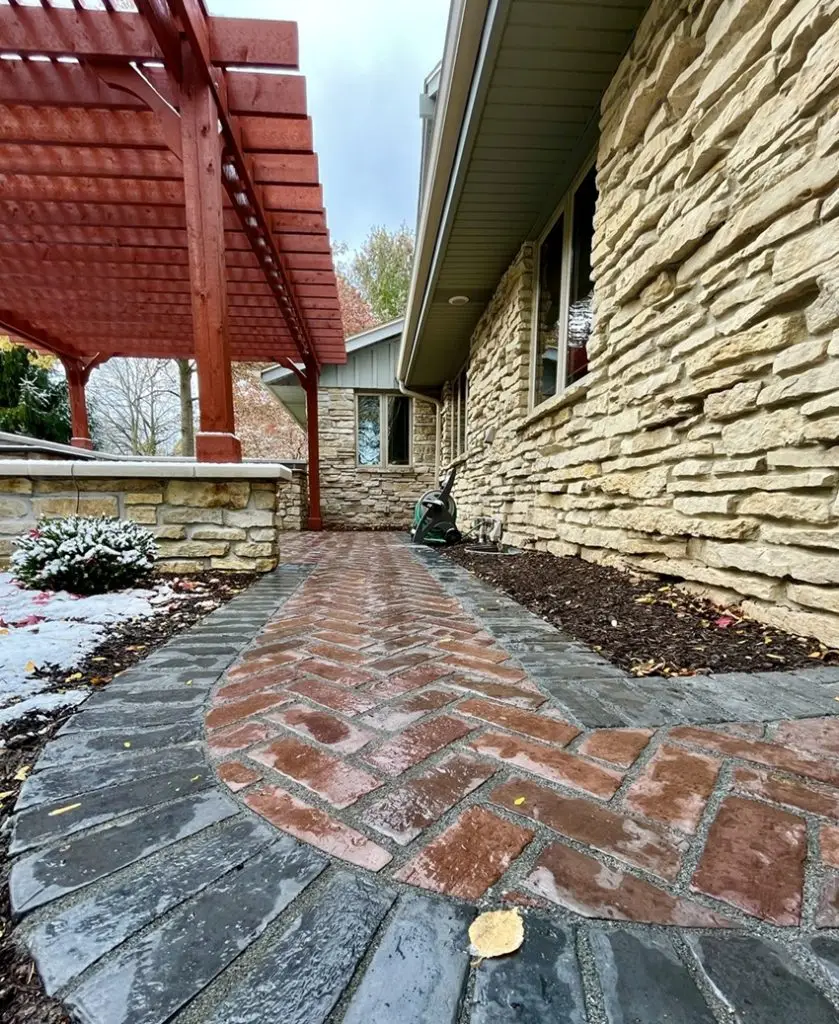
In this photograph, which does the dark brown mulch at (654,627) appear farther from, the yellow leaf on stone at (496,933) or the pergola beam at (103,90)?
the pergola beam at (103,90)

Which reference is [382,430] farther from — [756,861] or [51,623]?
[756,861]

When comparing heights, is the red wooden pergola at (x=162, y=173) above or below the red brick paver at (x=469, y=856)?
above

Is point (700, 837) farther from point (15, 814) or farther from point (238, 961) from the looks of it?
point (15, 814)

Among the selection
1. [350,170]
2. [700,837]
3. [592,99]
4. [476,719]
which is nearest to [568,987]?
[700,837]

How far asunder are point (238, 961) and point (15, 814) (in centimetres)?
58

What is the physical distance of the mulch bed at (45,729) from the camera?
55 cm

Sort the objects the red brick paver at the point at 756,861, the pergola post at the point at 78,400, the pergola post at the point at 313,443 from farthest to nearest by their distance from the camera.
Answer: the pergola post at the point at 313,443, the pergola post at the point at 78,400, the red brick paver at the point at 756,861

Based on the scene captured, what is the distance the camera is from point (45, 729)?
3.84ft

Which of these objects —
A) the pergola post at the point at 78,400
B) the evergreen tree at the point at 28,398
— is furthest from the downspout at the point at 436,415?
the evergreen tree at the point at 28,398

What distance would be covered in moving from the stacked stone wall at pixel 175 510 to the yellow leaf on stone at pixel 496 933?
2993mm

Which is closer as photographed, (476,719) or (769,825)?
(769,825)

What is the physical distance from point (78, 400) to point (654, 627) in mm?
8979

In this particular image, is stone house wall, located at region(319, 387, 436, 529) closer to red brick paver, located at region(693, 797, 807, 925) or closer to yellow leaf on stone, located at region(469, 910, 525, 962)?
red brick paver, located at region(693, 797, 807, 925)

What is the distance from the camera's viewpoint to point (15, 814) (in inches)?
33.9
